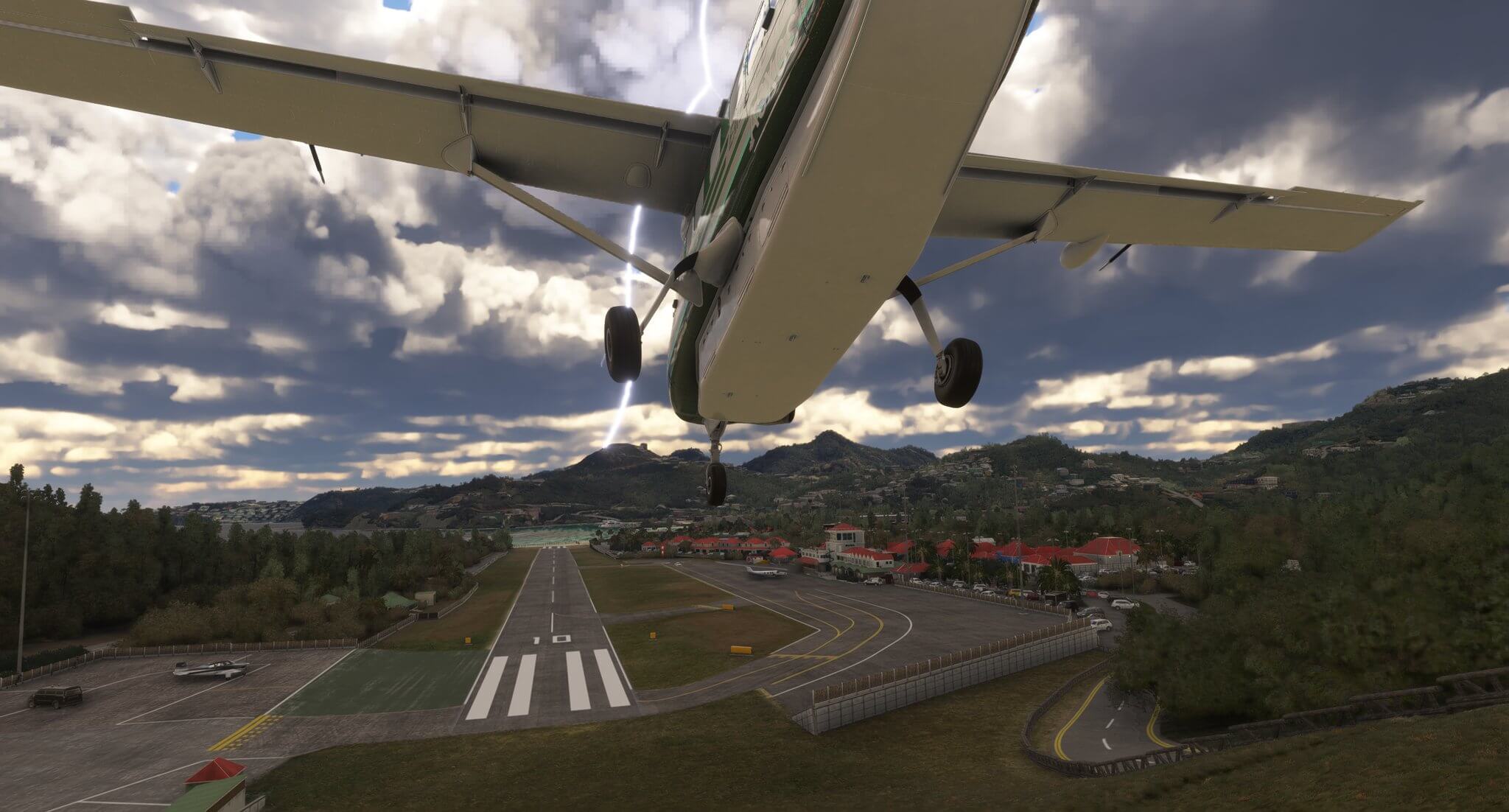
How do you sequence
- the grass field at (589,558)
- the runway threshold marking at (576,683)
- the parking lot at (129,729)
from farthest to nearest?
the grass field at (589,558), the runway threshold marking at (576,683), the parking lot at (129,729)

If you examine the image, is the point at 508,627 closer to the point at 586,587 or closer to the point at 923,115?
the point at 586,587

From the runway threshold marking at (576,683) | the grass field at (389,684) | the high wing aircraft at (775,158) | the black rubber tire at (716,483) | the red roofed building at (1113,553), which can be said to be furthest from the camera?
the red roofed building at (1113,553)

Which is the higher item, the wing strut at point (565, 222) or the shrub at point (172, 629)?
the wing strut at point (565, 222)

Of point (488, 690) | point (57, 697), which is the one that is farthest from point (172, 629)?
point (488, 690)

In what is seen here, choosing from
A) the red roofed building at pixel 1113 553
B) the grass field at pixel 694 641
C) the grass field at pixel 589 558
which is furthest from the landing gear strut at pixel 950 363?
the grass field at pixel 589 558

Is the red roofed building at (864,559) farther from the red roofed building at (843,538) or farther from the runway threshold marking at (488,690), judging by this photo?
the runway threshold marking at (488,690)

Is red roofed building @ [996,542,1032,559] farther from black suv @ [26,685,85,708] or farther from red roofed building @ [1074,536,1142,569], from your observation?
black suv @ [26,685,85,708]

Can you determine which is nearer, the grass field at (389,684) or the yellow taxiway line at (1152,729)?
the yellow taxiway line at (1152,729)
